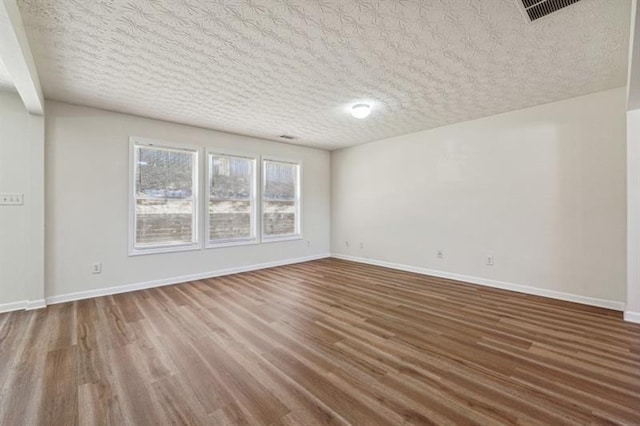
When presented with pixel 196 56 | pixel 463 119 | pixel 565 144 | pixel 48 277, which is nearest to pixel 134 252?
pixel 48 277

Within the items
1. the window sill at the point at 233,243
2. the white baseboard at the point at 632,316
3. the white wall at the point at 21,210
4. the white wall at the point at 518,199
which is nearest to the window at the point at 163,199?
the window sill at the point at 233,243

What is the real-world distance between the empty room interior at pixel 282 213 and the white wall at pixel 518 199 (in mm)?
25

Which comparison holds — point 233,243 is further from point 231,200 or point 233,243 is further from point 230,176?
point 230,176

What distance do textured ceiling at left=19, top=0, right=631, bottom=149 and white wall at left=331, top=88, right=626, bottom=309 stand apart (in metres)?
0.41

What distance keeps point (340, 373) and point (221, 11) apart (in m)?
2.69

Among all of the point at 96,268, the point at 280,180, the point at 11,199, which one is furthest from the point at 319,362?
the point at 280,180

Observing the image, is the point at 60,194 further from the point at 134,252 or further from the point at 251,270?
the point at 251,270

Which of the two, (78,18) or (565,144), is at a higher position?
(78,18)

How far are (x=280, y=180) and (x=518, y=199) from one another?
4.16m

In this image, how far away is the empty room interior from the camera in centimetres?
185

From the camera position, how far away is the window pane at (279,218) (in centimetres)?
563

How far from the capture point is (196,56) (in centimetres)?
249

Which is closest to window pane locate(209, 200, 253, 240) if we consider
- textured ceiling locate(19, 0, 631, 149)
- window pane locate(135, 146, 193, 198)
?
window pane locate(135, 146, 193, 198)

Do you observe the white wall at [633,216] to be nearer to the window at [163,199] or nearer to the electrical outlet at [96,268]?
the window at [163,199]
